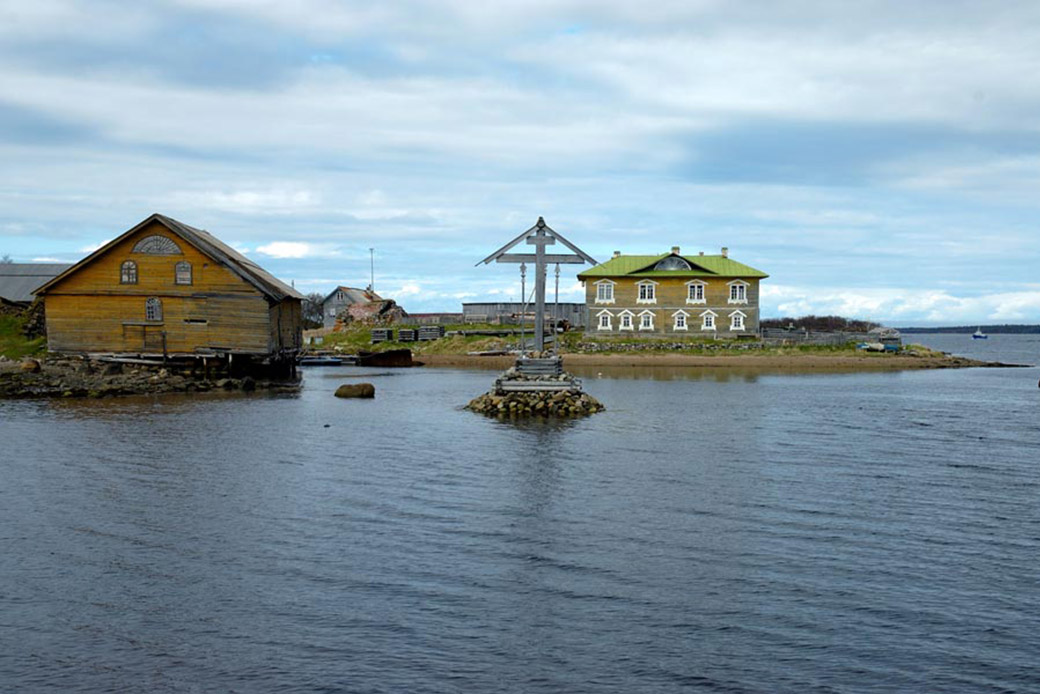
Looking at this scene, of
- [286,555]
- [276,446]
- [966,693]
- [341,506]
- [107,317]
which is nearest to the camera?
[966,693]

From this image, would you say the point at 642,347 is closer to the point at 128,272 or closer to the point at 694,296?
the point at 694,296

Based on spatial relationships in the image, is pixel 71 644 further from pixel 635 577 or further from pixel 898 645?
pixel 898 645

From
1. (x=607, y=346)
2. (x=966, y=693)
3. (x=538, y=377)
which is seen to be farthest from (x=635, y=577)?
(x=607, y=346)

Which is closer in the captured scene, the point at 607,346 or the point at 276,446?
the point at 276,446

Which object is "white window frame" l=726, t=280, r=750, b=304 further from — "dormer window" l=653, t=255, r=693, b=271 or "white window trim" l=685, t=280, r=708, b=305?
"dormer window" l=653, t=255, r=693, b=271

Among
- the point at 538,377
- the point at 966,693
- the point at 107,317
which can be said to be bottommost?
the point at 966,693

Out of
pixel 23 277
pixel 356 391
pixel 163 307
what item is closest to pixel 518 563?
pixel 356 391

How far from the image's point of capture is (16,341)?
54312 millimetres

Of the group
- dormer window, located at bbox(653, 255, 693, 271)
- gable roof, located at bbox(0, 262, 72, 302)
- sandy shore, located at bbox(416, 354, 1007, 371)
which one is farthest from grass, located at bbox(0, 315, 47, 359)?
dormer window, located at bbox(653, 255, 693, 271)

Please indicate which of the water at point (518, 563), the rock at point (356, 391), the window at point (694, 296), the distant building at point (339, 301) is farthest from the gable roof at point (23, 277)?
the window at point (694, 296)

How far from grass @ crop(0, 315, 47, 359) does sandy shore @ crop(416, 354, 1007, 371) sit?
1187 inches

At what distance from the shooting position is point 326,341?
3497 inches

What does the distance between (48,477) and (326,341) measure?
6777 centimetres

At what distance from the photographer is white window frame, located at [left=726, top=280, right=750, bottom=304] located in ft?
252
